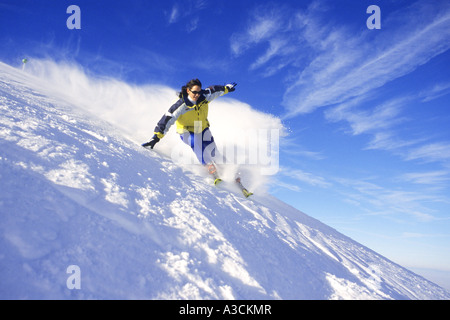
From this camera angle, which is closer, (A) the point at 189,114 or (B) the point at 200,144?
(A) the point at 189,114

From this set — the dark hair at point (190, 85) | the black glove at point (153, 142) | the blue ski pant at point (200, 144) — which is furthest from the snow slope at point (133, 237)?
the dark hair at point (190, 85)

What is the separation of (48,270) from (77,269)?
24cm

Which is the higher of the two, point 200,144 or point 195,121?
point 195,121

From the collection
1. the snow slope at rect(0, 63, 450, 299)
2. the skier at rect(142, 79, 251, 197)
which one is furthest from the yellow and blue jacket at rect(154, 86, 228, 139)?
the snow slope at rect(0, 63, 450, 299)

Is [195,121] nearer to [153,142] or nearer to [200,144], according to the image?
[200,144]

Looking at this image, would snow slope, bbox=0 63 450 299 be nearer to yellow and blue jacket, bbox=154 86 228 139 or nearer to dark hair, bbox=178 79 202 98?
yellow and blue jacket, bbox=154 86 228 139

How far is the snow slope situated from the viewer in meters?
2.46

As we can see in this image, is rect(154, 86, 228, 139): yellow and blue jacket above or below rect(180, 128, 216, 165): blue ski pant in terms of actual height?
above

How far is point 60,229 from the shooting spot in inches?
108

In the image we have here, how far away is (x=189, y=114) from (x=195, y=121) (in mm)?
262

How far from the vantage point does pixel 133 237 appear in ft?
10.2

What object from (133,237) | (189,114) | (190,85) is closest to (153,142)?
(189,114)

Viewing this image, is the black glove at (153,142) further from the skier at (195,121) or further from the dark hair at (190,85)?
the dark hair at (190,85)

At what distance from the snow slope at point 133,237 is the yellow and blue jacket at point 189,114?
1484 mm
